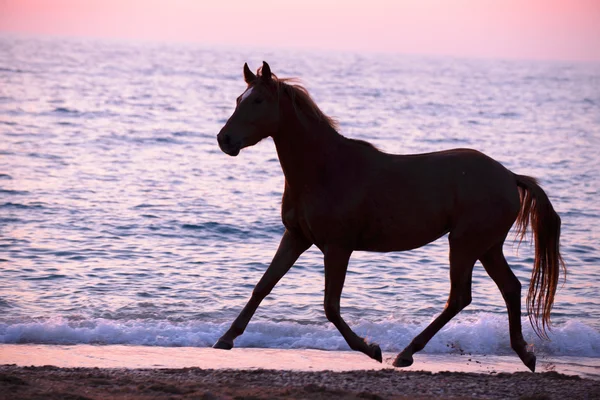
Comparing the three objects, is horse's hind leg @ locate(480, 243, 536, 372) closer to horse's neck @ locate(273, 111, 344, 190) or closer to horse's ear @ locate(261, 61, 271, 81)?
horse's neck @ locate(273, 111, 344, 190)

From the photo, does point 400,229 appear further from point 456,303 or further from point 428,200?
point 456,303

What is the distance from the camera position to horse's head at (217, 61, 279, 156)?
6.02 metres

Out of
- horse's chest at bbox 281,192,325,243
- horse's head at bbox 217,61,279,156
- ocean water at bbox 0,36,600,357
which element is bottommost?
ocean water at bbox 0,36,600,357

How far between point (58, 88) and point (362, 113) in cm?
1542

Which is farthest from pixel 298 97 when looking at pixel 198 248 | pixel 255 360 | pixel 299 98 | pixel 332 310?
pixel 198 248

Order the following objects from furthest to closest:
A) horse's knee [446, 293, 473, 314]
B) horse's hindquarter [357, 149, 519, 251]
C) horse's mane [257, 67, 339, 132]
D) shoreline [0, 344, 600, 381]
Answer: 1. shoreline [0, 344, 600, 381]
2. horse's knee [446, 293, 473, 314]
3. horse's hindquarter [357, 149, 519, 251]
4. horse's mane [257, 67, 339, 132]

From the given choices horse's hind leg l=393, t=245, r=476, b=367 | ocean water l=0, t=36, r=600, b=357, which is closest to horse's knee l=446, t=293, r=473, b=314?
horse's hind leg l=393, t=245, r=476, b=367

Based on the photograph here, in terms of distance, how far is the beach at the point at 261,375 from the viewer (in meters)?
5.86

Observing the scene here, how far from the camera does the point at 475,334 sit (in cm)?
877

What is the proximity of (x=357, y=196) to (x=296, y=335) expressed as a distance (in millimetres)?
2690

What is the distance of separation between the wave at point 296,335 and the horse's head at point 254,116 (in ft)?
9.13

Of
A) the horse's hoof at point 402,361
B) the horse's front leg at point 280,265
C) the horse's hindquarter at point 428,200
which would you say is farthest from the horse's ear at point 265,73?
Result: the horse's hoof at point 402,361

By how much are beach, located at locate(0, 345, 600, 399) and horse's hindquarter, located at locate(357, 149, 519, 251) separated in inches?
40.2

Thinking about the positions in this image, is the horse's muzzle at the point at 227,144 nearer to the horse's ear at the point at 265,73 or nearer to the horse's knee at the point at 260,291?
the horse's ear at the point at 265,73
